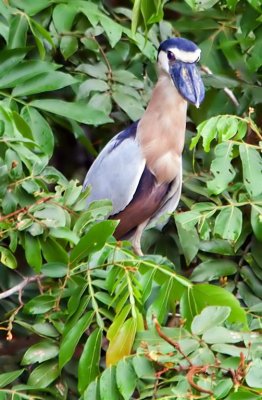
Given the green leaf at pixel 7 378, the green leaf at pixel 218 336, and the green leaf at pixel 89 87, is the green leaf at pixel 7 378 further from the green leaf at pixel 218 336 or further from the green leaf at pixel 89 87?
the green leaf at pixel 89 87

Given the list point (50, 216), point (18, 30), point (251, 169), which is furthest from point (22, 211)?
point (18, 30)

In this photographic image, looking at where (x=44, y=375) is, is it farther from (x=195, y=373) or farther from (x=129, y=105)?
(x=129, y=105)

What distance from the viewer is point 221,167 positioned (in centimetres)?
241

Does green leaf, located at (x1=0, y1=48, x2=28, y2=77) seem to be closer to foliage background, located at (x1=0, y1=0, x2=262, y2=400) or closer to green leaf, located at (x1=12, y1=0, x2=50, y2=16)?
foliage background, located at (x1=0, y1=0, x2=262, y2=400)

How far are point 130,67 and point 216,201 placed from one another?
2.32 feet

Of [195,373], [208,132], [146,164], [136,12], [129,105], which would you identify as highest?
[136,12]

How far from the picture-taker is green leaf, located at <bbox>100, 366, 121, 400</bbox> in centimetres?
208

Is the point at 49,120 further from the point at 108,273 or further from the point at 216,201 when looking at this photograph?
the point at 108,273

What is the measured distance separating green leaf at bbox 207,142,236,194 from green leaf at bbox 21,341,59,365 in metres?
0.48

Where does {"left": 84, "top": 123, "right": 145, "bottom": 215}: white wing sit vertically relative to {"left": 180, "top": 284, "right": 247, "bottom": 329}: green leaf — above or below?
below

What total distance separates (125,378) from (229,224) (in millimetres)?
525

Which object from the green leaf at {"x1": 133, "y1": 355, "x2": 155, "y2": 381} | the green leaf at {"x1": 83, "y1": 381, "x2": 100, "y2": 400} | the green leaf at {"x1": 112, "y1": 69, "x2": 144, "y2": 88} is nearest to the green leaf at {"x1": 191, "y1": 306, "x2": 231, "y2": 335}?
the green leaf at {"x1": 133, "y1": 355, "x2": 155, "y2": 381}

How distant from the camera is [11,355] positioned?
2.82 metres

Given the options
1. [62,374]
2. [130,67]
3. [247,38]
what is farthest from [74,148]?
[62,374]
